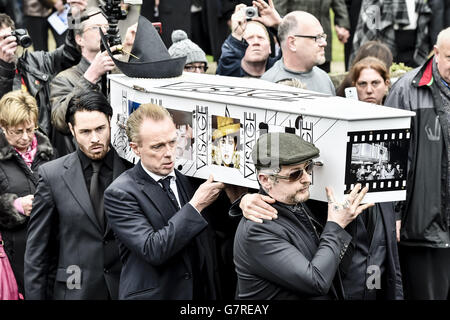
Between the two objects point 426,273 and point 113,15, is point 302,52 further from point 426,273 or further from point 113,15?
point 426,273

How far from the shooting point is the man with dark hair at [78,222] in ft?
18.5

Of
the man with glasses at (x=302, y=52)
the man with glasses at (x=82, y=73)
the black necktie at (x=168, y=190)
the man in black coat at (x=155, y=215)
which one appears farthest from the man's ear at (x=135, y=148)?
the man with glasses at (x=302, y=52)

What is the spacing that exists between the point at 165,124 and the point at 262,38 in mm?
2932

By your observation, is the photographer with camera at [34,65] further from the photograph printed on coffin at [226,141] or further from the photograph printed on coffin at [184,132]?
the photograph printed on coffin at [226,141]

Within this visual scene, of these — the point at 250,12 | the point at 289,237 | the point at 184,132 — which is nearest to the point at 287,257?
the point at 289,237

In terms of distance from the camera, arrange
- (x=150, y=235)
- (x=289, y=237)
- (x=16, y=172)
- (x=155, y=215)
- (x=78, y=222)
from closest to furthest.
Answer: (x=289, y=237)
(x=150, y=235)
(x=155, y=215)
(x=78, y=222)
(x=16, y=172)

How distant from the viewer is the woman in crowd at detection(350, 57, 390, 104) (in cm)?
716

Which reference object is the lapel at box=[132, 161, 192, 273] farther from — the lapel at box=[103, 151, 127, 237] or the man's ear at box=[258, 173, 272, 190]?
the man's ear at box=[258, 173, 272, 190]

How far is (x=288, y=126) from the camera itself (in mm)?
4887

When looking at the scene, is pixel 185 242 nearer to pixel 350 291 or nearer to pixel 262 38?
pixel 350 291

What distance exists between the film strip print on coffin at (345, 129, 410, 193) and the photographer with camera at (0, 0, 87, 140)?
10.9ft

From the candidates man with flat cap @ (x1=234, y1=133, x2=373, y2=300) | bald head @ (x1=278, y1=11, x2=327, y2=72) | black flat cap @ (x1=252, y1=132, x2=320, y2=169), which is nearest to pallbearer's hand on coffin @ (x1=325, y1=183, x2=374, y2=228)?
man with flat cap @ (x1=234, y1=133, x2=373, y2=300)

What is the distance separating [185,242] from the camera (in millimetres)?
5070

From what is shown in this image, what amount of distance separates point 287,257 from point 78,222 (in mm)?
1598
